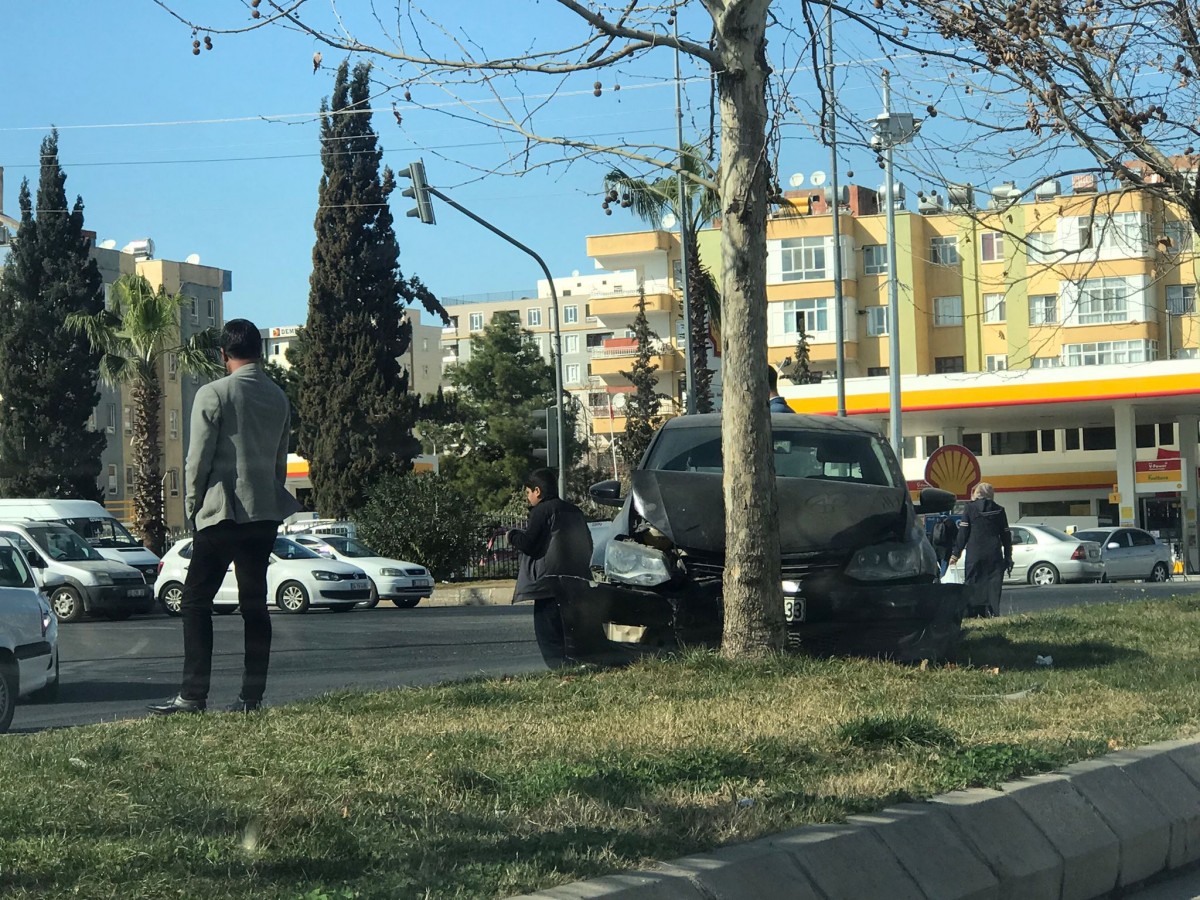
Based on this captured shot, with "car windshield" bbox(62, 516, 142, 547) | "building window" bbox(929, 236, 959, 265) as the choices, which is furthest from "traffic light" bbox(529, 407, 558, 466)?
"building window" bbox(929, 236, 959, 265)

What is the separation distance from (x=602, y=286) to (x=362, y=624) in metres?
101

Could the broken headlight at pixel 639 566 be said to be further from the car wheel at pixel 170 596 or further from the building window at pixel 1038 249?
the car wheel at pixel 170 596

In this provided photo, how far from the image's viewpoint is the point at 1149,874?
575cm

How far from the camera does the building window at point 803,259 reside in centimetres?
6525

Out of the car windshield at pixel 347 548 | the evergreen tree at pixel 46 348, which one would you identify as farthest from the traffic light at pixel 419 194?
the evergreen tree at pixel 46 348

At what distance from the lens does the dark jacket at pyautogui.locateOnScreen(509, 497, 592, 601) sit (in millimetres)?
11094

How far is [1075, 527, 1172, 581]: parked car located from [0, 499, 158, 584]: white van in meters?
21.7

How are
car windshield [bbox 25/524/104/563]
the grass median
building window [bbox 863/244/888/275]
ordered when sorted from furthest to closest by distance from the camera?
1. building window [bbox 863/244/888/275]
2. car windshield [bbox 25/524/104/563]
3. the grass median

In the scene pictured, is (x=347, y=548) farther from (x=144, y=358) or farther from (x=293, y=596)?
(x=144, y=358)

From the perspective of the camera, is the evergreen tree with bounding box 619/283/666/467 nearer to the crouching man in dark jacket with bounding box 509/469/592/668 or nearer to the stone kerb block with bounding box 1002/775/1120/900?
the crouching man in dark jacket with bounding box 509/469/592/668

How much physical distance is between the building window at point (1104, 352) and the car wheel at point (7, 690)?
5658cm

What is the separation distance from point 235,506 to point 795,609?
141 inches

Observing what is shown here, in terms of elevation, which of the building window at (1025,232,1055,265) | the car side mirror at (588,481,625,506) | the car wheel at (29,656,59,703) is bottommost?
the car wheel at (29,656,59,703)

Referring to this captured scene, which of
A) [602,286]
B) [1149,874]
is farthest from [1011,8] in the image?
[602,286]
